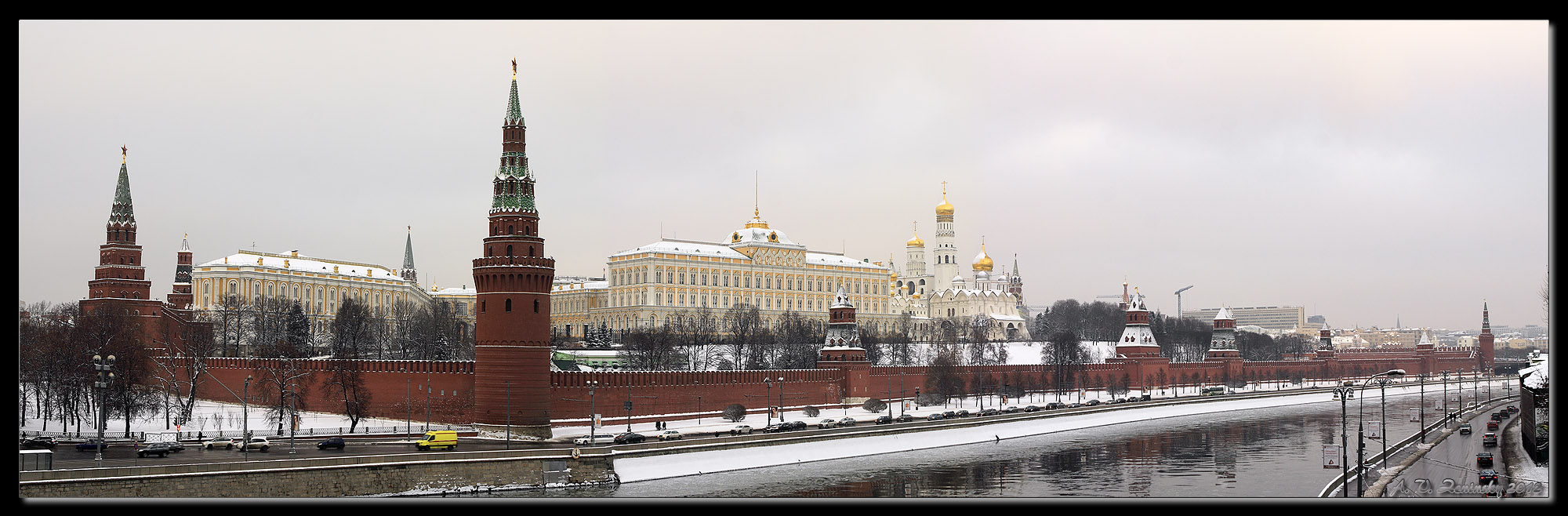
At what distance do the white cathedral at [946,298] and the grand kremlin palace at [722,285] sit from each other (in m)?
8.05

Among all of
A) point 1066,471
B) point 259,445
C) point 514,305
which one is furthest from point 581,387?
point 1066,471

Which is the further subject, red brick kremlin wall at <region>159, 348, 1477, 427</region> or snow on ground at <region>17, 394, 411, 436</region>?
red brick kremlin wall at <region>159, 348, 1477, 427</region>

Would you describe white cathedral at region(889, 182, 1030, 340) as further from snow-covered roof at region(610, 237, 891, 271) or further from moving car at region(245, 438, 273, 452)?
moving car at region(245, 438, 273, 452)

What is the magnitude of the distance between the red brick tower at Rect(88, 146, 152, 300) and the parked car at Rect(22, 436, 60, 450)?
25091 millimetres

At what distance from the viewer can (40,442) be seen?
159 ft

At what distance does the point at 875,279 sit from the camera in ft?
509

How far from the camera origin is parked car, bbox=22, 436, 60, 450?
4734cm

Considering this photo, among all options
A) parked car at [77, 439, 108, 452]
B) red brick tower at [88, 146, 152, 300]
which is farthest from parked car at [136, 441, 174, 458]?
red brick tower at [88, 146, 152, 300]

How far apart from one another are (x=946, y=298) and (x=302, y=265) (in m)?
80.1

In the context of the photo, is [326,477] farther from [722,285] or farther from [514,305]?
[722,285]

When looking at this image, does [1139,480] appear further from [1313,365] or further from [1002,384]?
[1313,365]
